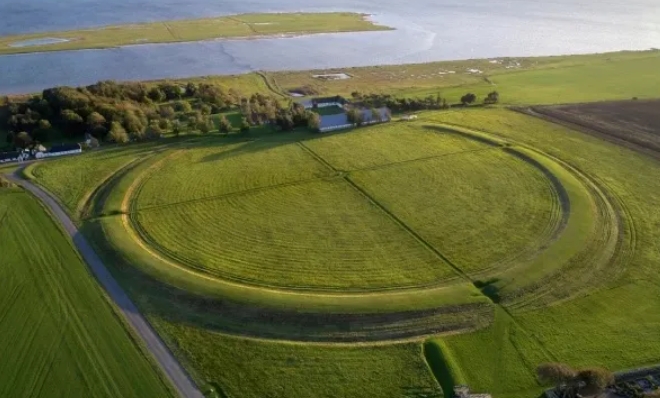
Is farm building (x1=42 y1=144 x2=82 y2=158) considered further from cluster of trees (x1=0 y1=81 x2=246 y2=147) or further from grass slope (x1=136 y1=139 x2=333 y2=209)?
grass slope (x1=136 y1=139 x2=333 y2=209)

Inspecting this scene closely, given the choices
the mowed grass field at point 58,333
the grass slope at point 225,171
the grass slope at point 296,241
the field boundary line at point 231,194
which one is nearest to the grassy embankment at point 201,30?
the grass slope at point 225,171

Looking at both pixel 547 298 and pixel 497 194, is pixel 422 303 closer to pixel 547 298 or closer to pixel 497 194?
pixel 547 298

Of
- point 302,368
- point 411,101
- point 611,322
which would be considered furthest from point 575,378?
point 411,101

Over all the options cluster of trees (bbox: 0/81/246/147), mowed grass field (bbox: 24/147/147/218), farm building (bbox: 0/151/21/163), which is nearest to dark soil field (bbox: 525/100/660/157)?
cluster of trees (bbox: 0/81/246/147)

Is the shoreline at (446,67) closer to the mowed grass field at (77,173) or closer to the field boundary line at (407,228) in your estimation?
the mowed grass field at (77,173)

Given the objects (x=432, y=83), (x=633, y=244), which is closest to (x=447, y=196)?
(x=633, y=244)

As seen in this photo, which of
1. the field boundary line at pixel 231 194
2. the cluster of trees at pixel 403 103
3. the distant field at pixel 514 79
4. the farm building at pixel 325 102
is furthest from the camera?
the distant field at pixel 514 79
